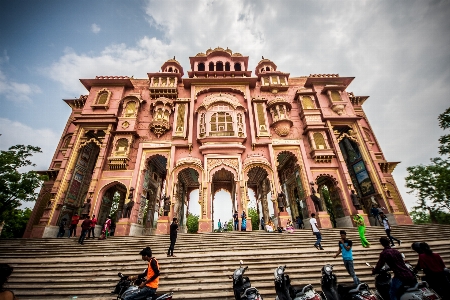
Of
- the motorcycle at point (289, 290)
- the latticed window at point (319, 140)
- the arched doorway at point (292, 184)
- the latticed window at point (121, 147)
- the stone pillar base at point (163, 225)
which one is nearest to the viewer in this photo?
the motorcycle at point (289, 290)

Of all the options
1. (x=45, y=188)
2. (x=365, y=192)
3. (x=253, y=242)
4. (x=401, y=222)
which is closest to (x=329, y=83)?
(x=365, y=192)

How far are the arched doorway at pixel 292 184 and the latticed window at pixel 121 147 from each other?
1387cm

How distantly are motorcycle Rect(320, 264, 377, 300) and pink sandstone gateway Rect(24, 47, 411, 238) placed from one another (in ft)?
31.4

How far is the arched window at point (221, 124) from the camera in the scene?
16578 millimetres

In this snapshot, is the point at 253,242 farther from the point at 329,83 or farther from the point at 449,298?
the point at 329,83

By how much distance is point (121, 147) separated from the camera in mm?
16172

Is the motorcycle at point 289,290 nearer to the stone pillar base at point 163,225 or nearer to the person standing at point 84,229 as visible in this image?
the person standing at point 84,229

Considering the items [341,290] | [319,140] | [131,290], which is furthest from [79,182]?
[319,140]

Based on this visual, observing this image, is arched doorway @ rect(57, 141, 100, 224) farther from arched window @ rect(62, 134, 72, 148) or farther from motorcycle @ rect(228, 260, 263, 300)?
motorcycle @ rect(228, 260, 263, 300)

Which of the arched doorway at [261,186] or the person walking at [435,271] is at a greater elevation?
the arched doorway at [261,186]

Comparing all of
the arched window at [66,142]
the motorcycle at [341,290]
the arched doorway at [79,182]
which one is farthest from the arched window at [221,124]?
the arched window at [66,142]

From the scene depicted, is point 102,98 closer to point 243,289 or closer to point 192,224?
point 243,289

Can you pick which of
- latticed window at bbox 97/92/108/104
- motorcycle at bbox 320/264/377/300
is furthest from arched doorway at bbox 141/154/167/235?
motorcycle at bbox 320/264/377/300

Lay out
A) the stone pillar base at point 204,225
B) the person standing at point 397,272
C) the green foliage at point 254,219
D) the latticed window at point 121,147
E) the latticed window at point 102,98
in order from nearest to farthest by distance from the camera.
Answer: the person standing at point 397,272, the stone pillar base at point 204,225, the latticed window at point 121,147, the latticed window at point 102,98, the green foliage at point 254,219
